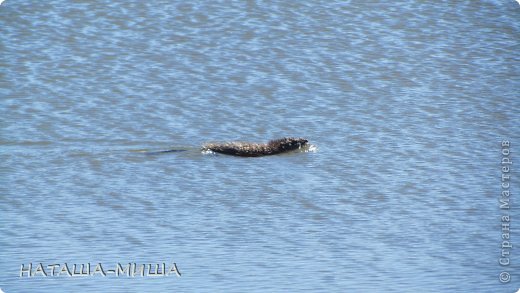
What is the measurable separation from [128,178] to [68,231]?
1559 mm

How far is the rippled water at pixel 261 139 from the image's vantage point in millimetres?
8992

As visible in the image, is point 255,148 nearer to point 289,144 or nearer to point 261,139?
point 289,144

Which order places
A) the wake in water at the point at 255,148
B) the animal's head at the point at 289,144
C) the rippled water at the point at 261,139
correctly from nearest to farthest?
the rippled water at the point at 261,139, the wake in water at the point at 255,148, the animal's head at the point at 289,144

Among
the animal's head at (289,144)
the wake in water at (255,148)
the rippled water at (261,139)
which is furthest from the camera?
the animal's head at (289,144)

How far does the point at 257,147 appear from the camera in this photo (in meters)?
11.9

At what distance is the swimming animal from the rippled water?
12 cm

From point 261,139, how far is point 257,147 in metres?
0.52

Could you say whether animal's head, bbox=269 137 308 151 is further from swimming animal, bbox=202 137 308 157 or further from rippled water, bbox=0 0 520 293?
rippled water, bbox=0 0 520 293

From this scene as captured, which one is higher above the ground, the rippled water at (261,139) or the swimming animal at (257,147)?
the rippled water at (261,139)

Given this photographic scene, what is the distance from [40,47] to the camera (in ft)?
46.6

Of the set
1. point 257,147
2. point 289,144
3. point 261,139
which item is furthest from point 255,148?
point 261,139

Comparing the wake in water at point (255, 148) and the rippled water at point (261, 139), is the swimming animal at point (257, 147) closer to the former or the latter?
the wake in water at point (255, 148)

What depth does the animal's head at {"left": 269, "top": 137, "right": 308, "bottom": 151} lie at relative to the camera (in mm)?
11977

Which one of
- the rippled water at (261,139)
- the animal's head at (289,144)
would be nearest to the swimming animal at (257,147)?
the animal's head at (289,144)
